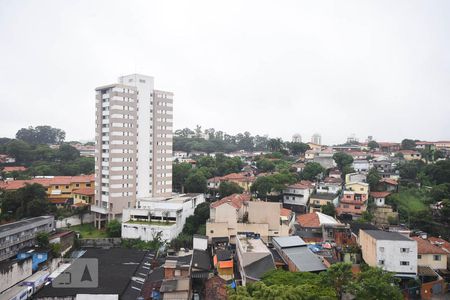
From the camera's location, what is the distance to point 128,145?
3553 centimetres

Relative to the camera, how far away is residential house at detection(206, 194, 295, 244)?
28.1 meters

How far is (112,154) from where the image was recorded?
34344 mm

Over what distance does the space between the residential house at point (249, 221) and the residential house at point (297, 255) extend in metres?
1.74

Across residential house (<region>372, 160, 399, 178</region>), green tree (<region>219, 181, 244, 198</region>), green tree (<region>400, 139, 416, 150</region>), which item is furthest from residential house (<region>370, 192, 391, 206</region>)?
green tree (<region>400, 139, 416, 150</region>)

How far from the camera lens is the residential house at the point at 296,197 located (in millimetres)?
37188

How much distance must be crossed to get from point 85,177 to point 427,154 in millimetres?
52035

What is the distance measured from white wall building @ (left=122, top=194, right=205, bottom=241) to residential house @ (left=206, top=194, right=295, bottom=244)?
3659 millimetres

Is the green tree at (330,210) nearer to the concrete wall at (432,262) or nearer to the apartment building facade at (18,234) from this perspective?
the concrete wall at (432,262)

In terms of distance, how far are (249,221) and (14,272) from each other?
17.9 m

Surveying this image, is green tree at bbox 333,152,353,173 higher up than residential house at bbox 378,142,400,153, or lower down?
lower down

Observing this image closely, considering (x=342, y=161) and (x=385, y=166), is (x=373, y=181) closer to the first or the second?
(x=342, y=161)

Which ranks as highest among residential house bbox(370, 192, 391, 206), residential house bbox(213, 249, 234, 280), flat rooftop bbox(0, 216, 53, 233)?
residential house bbox(370, 192, 391, 206)

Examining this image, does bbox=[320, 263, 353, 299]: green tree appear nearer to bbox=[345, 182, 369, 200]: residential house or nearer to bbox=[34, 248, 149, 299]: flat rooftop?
bbox=[34, 248, 149, 299]: flat rooftop

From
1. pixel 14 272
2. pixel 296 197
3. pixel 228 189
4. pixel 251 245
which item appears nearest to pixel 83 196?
pixel 14 272
